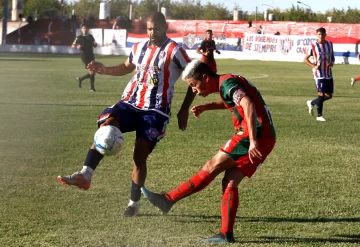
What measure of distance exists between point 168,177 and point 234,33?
4424 centimetres

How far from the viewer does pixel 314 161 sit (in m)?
10.6

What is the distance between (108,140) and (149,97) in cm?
75

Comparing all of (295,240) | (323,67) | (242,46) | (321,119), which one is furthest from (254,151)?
(242,46)

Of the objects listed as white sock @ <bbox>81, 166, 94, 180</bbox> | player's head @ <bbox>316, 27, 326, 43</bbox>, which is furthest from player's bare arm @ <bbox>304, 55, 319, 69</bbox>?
white sock @ <bbox>81, 166, 94, 180</bbox>

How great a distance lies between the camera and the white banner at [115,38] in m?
54.1

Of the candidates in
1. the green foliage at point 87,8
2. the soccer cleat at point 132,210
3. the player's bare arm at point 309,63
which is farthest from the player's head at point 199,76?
the green foliage at point 87,8

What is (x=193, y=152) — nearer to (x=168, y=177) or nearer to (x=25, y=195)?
(x=168, y=177)

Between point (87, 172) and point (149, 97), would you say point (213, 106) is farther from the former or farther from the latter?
point (87, 172)

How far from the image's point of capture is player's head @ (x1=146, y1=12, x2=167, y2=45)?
7214mm

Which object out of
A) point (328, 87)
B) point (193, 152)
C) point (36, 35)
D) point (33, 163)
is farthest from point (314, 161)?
point (36, 35)

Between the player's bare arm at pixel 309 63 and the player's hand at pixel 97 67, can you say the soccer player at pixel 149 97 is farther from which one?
the player's bare arm at pixel 309 63

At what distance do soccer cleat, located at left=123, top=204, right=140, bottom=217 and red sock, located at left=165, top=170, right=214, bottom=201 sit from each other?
0.71m

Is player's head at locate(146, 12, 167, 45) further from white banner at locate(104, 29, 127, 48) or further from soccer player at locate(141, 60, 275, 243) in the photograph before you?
white banner at locate(104, 29, 127, 48)

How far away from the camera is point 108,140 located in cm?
673
